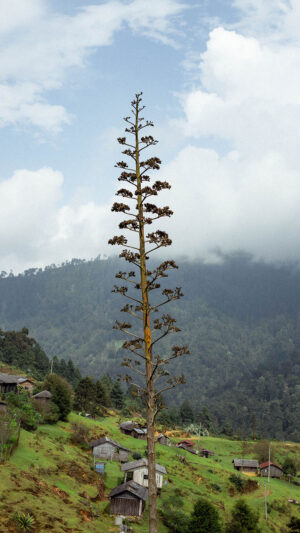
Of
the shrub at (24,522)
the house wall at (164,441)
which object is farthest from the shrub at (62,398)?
the shrub at (24,522)

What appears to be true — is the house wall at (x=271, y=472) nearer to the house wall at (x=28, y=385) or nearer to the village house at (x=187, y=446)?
the village house at (x=187, y=446)

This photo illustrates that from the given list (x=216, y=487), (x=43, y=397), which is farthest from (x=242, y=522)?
(x=43, y=397)

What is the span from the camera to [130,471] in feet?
191

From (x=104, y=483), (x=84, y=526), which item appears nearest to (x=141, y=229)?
(x=84, y=526)

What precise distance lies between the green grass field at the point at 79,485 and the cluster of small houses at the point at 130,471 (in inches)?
49.5

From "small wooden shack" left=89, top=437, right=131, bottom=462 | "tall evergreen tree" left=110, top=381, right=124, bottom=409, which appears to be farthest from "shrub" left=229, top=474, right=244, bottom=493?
"tall evergreen tree" left=110, top=381, right=124, bottom=409

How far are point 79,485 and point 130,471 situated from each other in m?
14.8

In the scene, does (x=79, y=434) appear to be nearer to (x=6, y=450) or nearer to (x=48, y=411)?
(x=48, y=411)

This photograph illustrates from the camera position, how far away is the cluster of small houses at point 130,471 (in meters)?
45.5

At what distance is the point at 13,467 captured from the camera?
3916 cm

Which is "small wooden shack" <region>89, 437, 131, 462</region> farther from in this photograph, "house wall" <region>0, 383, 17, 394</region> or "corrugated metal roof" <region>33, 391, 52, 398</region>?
"house wall" <region>0, 383, 17, 394</region>

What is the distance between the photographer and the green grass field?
30.6 m

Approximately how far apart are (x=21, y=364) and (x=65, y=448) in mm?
87979

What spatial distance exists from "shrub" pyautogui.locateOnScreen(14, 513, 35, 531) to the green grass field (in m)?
0.41
